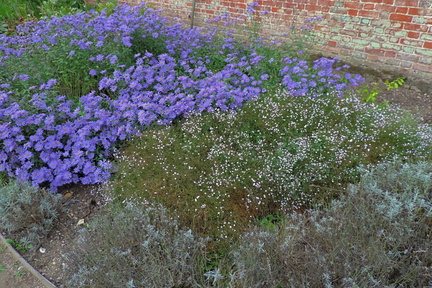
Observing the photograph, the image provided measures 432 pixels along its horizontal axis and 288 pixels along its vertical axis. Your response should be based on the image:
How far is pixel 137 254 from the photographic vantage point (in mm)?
2318

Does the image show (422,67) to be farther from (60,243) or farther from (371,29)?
(60,243)

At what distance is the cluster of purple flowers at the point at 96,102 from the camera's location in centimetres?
316

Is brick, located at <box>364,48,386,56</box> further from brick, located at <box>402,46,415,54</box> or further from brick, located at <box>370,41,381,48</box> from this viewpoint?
brick, located at <box>402,46,415,54</box>

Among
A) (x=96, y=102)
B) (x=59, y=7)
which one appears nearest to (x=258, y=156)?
(x=96, y=102)

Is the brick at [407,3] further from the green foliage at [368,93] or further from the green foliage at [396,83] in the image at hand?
the green foliage at [368,93]

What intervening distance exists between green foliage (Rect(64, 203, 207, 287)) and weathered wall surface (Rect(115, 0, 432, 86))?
12.6 feet

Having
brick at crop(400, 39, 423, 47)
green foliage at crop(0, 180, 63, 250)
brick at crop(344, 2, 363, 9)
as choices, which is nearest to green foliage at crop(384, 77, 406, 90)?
brick at crop(400, 39, 423, 47)

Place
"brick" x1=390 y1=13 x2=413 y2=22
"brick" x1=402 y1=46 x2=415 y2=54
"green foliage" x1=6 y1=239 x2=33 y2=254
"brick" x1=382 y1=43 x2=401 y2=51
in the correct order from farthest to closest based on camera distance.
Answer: "brick" x1=382 y1=43 x2=401 y2=51
"brick" x1=402 y1=46 x2=415 y2=54
"brick" x1=390 y1=13 x2=413 y2=22
"green foliage" x1=6 y1=239 x2=33 y2=254

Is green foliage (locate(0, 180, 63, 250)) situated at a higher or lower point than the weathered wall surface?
lower

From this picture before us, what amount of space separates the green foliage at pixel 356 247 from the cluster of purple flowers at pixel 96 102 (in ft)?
5.40

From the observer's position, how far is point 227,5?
20.6 ft

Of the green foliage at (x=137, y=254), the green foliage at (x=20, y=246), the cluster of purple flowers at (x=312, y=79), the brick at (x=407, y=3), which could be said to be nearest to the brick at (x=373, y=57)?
the brick at (x=407, y=3)

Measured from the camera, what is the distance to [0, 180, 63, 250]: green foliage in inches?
109

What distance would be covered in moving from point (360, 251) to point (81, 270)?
5.74ft
